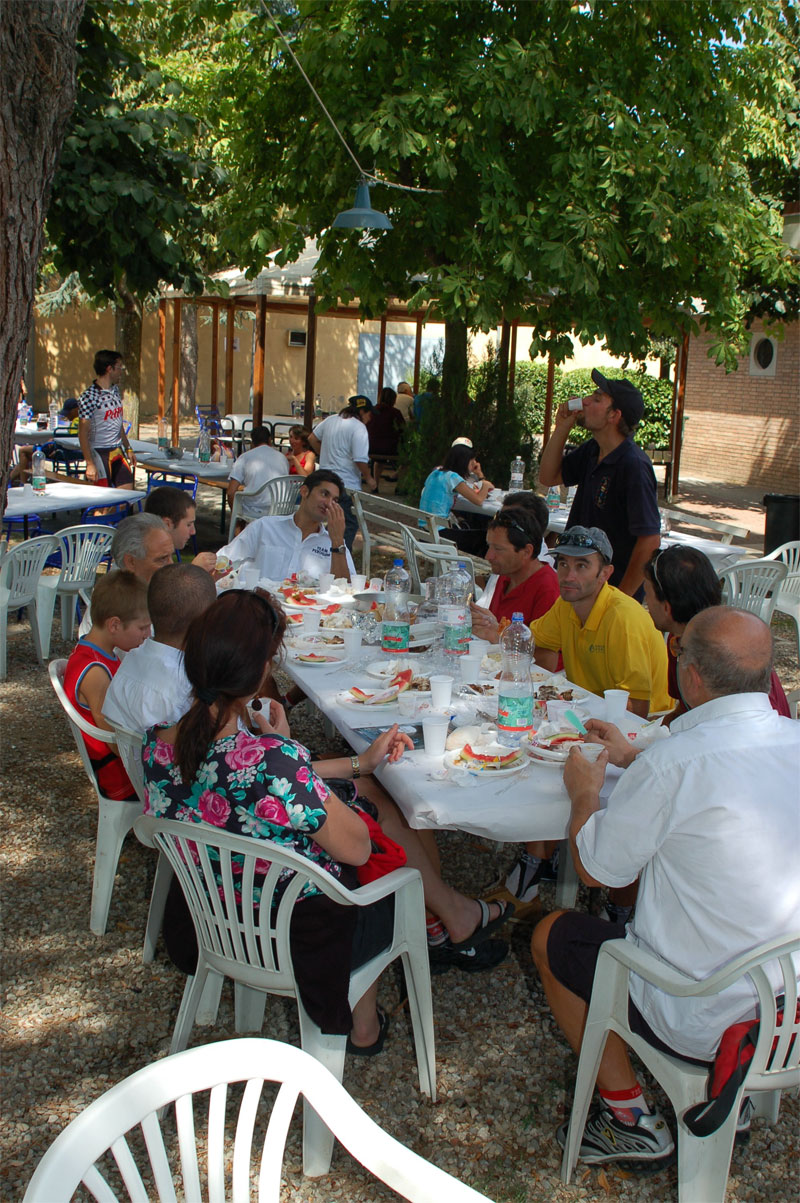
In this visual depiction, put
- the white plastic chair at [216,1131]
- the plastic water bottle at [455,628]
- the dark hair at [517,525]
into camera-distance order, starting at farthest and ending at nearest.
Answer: the dark hair at [517,525] → the plastic water bottle at [455,628] → the white plastic chair at [216,1131]

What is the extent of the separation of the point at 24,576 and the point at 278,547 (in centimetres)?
168

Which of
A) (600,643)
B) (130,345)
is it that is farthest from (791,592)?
(130,345)

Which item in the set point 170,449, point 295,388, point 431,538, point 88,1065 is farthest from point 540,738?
point 295,388

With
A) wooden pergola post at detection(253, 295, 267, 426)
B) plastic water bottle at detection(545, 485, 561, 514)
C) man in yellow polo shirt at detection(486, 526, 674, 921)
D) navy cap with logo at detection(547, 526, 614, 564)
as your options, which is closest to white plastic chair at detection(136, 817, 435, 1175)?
man in yellow polo shirt at detection(486, 526, 674, 921)

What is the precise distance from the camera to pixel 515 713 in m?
3.12

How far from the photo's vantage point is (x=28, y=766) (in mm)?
4969

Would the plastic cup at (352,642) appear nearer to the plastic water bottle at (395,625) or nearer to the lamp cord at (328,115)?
the plastic water bottle at (395,625)

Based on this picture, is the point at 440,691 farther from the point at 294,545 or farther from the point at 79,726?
the point at 294,545

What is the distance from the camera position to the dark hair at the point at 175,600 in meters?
3.26

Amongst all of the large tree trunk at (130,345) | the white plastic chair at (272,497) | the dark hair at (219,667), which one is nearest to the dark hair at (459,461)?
the white plastic chair at (272,497)

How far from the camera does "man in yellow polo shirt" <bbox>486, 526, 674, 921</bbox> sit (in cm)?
369

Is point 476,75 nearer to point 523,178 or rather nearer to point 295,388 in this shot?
point 523,178

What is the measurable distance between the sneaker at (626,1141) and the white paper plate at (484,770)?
2.91 ft

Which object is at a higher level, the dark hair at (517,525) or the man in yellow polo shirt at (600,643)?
the dark hair at (517,525)
